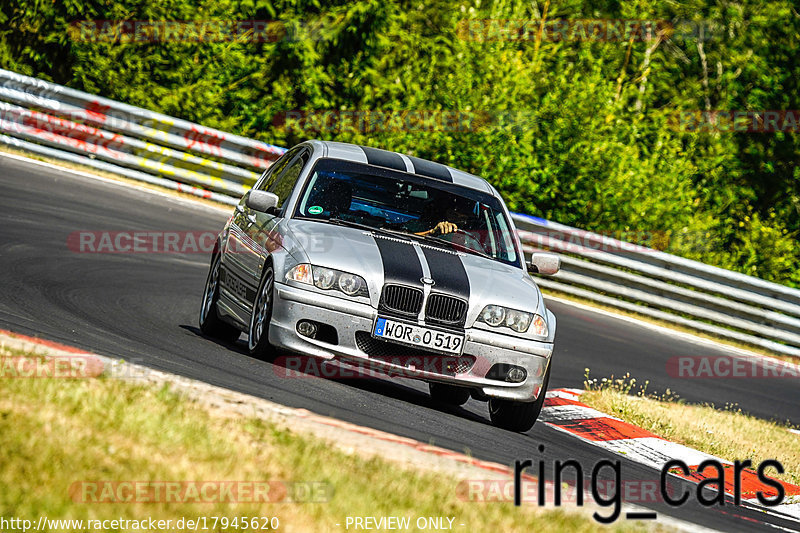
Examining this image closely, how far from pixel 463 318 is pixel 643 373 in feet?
20.5

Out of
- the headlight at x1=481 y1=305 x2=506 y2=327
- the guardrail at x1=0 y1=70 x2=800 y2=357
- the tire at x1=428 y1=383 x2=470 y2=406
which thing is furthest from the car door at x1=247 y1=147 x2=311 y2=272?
the guardrail at x1=0 y1=70 x2=800 y2=357

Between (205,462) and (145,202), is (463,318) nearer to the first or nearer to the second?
(205,462)

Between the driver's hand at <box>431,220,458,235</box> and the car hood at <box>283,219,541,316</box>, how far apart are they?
1.30 ft

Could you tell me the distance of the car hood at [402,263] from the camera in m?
7.71

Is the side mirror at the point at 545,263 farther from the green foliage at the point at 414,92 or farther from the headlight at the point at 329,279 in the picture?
the green foliage at the point at 414,92

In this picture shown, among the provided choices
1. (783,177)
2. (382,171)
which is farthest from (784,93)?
(382,171)

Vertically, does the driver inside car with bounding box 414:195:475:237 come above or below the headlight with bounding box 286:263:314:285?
above

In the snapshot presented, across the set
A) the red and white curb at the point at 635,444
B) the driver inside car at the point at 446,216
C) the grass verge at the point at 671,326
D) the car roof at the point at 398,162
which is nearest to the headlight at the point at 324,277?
the driver inside car at the point at 446,216

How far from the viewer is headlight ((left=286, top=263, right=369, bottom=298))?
7652 mm

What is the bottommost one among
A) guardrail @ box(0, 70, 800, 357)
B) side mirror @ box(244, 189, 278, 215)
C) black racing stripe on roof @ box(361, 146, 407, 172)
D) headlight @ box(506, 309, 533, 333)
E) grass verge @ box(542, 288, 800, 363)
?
grass verge @ box(542, 288, 800, 363)

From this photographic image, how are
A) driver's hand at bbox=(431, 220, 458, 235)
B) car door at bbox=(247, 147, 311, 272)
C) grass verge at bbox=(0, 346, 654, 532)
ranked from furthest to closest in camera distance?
driver's hand at bbox=(431, 220, 458, 235), car door at bbox=(247, 147, 311, 272), grass verge at bbox=(0, 346, 654, 532)

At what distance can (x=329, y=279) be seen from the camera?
772 centimetres

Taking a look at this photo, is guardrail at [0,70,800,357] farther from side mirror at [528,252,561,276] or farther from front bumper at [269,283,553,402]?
front bumper at [269,283,553,402]

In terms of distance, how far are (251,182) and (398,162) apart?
32.3 ft
